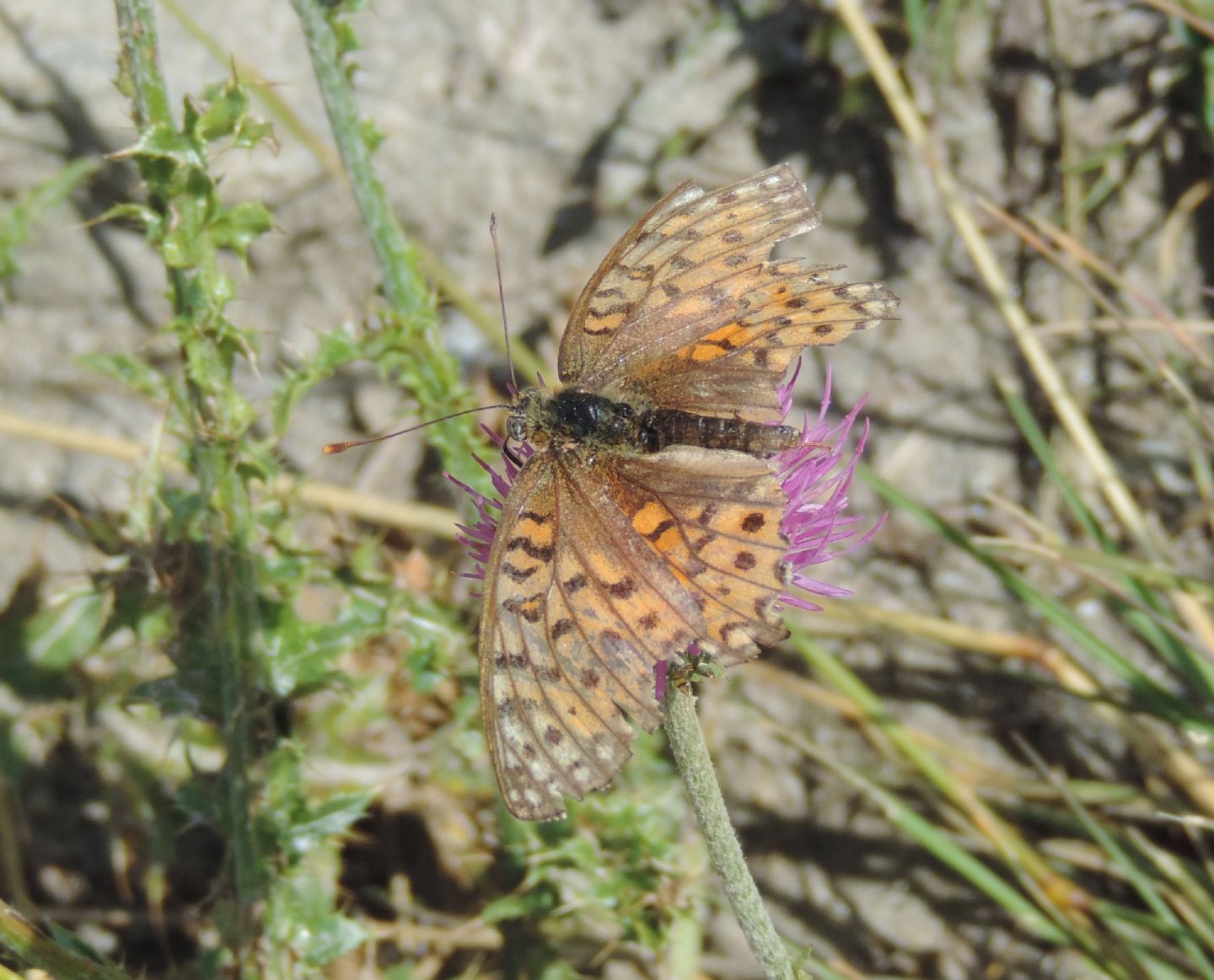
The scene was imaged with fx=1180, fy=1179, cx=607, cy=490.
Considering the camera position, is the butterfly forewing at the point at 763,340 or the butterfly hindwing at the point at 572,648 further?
the butterfly forewing at the point at 763,340

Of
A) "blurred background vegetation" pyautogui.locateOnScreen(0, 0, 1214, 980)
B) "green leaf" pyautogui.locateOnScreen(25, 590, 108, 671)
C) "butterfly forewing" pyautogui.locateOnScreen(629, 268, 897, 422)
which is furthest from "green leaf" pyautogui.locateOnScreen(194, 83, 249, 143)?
"green leaf" pyautogui.locateOnScreen(25, 590, 108, 671)

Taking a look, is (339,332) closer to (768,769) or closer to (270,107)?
(270,107)

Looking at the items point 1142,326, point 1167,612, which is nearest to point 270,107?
point 1142,326

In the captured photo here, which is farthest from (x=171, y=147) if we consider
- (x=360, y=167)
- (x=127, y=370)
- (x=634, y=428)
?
(x=634, y=428)

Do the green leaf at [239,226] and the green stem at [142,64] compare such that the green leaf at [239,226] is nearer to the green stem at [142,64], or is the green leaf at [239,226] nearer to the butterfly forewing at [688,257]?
the green stem at [142,64]

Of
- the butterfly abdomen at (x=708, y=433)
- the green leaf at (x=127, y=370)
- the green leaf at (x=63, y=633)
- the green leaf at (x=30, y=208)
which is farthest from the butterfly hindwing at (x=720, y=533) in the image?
the green leaf at (x=30, y=208)

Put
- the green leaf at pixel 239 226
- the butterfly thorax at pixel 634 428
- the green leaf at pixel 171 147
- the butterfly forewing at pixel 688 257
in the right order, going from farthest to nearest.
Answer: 1. the green leaf at pixel 239 226
2. the green leaf at pixel 171 147
3. the butterfly forewing at pixel 688 257
4. the butterfly thorax at pixel 634 428
